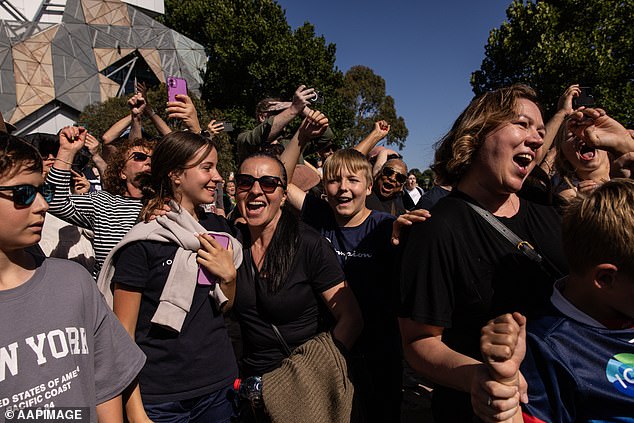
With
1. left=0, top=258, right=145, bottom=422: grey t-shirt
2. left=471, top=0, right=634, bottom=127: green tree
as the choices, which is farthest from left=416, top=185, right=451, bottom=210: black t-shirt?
left=471, top=0, right=634, bottom=127: green tree

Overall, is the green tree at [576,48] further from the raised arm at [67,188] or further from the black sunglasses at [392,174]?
the raised arm at [67,188]

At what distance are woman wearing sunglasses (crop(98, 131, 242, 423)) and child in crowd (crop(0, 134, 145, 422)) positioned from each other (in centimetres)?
35

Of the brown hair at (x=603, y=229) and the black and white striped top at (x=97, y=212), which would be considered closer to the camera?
the brown hair at (x=603, y=229)

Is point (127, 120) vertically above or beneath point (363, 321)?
above

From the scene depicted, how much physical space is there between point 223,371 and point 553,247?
1.74m

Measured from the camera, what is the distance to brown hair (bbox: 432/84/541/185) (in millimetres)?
1846

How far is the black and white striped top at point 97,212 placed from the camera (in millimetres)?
2662

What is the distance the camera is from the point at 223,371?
2.20 meters

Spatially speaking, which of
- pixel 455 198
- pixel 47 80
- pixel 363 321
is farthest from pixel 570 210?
pixel 47 80

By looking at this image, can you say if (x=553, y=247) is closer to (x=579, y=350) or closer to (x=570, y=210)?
(x=570, y=210)

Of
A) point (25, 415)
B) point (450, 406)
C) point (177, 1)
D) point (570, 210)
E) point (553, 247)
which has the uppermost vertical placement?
point (177, 1)

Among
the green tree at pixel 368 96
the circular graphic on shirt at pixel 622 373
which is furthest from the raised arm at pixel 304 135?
the green tree at pixel 368 96

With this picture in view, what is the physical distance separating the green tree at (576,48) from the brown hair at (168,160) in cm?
1667

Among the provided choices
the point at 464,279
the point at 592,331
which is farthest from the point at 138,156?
the point at 592,331
